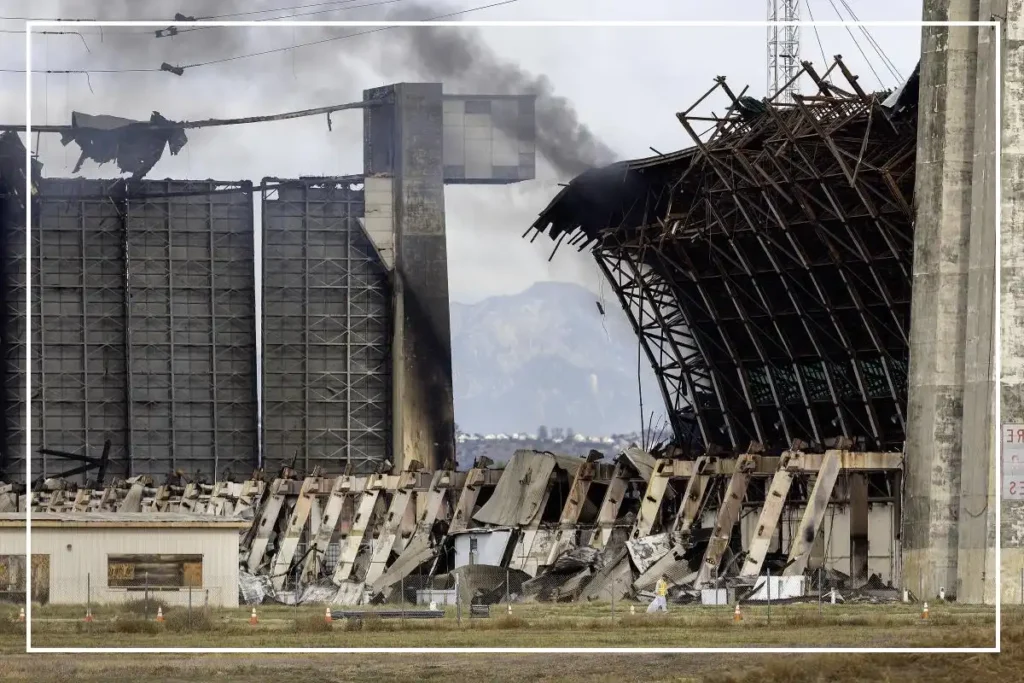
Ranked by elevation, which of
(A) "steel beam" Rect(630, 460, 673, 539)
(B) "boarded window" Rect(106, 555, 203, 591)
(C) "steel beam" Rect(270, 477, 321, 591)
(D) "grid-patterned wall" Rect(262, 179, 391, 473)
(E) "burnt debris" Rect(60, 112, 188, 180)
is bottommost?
(C) "steel beam" Rect(270, 477, 321, 591)

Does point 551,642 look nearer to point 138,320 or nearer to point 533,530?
point 533,530

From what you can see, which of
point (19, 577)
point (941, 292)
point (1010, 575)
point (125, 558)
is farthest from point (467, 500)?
point (1010, 575)

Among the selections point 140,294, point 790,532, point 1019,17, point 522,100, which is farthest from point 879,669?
point 140,294

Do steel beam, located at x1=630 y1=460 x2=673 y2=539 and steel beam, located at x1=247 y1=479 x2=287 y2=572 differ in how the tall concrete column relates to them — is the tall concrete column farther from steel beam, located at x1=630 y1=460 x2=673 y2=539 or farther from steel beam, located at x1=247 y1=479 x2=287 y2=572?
steel beam, located at x1=247 y1=479 x2=287 y2=572

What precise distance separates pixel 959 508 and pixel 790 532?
1135 cm

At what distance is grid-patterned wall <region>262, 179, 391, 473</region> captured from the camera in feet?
291

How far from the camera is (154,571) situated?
52062mm

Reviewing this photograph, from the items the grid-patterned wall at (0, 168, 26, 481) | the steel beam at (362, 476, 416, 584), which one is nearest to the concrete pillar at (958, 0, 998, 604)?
the steel beam at (362, 476, 416, 584)

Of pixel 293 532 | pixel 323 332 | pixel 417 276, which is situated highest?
pixel 417 276

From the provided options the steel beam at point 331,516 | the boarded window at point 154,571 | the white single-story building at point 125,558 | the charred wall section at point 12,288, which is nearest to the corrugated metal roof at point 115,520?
the white single-story building at point 125,558

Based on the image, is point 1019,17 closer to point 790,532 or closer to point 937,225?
point 937,225

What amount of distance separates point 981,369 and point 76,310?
4819 centimetres

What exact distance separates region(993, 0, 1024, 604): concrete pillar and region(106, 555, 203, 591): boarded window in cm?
1961

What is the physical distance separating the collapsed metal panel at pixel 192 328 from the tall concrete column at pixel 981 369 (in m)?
43.6
